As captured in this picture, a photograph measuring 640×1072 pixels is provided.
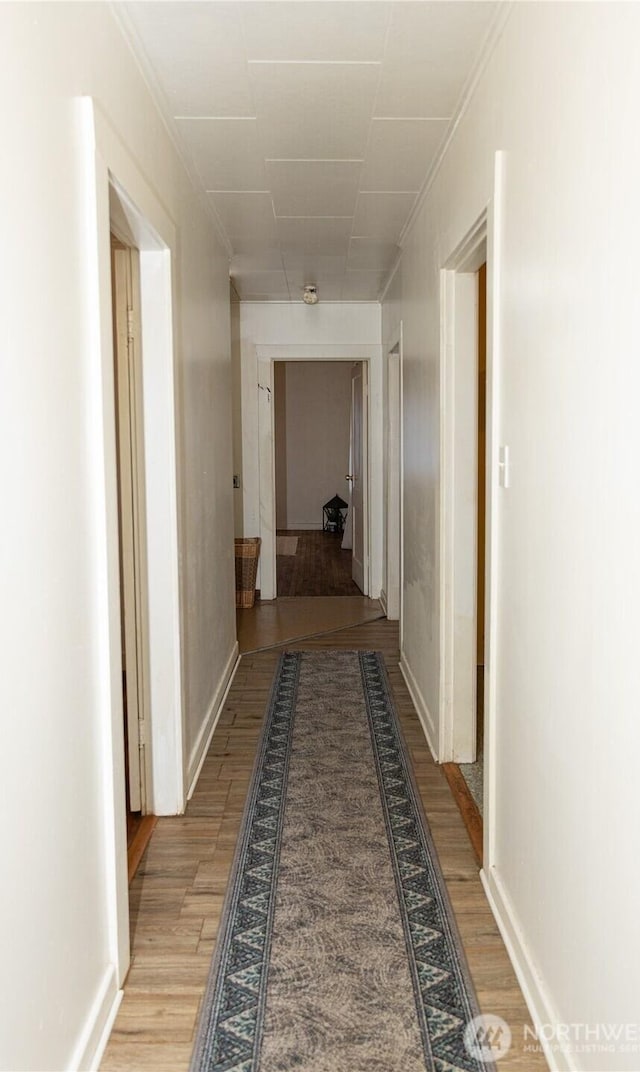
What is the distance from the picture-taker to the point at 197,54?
2.33 metres

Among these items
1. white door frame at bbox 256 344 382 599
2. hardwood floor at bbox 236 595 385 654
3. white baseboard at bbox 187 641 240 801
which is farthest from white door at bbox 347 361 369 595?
white baseboard at bbox 187 641 240 801

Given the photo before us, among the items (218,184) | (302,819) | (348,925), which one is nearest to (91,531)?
(348,925)

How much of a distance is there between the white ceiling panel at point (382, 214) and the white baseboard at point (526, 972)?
9.24 ft

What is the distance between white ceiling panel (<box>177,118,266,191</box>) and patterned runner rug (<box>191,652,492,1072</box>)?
7.97ft

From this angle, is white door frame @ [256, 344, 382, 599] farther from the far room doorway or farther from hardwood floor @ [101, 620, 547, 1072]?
the far room doorway

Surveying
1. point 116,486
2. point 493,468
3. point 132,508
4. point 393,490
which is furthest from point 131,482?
point 393,490

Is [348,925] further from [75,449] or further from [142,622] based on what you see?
[75,449]

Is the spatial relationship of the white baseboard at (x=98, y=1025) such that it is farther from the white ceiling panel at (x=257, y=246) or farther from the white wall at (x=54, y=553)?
the white ceiling panel at (x=257, y=246)

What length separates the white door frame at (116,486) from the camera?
184 cm

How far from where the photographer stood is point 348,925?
2299 millimetres

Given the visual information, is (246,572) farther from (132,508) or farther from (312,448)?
(312,448)

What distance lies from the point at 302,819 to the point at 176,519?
116 cm

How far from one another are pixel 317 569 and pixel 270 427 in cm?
217

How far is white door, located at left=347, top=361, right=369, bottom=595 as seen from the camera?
702 cm
